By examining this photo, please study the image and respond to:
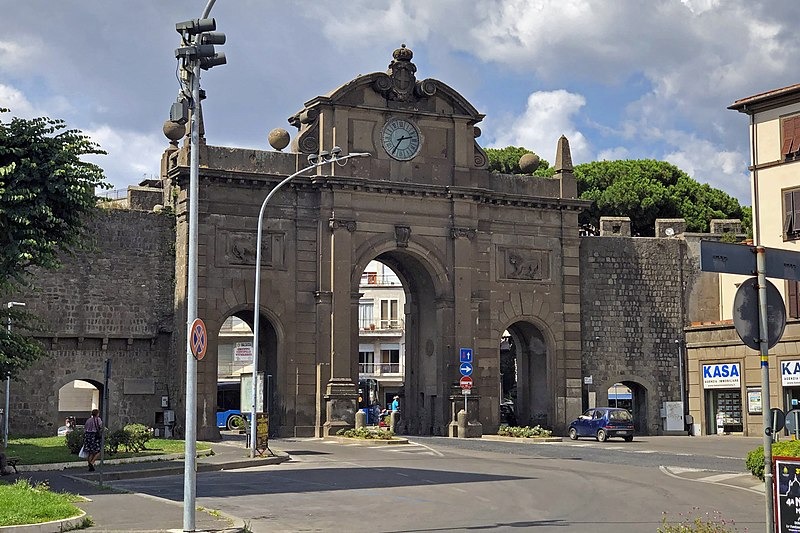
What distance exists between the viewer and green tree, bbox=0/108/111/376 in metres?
24.1

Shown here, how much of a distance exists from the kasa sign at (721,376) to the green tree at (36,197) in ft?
105

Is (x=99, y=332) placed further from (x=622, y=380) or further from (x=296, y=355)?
(x=622, y=380)

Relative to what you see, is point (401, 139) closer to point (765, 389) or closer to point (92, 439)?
point (92, 439)

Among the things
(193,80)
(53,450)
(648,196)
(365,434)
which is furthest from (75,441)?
(648,196)

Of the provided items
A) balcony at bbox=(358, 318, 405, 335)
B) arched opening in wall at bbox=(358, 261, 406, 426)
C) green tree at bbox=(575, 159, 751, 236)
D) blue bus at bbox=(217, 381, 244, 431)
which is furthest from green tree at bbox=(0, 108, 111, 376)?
balcony at bbox=(358, 318, 405, 335)

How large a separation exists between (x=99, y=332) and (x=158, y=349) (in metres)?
2.49

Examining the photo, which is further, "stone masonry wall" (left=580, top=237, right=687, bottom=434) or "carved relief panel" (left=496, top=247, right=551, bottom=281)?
"stone masonry wall" (left=580, top=237, right=687, bottom=434)

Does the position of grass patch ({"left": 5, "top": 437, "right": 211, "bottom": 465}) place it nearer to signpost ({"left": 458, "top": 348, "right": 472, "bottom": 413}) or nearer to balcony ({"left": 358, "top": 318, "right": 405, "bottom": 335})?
signpost ({"left": 458, "top": 348, "right": 472, "bottom": 413})

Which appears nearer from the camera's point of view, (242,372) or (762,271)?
(762,271)

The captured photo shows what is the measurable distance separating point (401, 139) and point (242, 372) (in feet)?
83.7

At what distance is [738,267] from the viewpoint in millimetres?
11375

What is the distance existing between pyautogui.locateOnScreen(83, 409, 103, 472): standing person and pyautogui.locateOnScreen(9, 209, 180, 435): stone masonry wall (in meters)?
15.1

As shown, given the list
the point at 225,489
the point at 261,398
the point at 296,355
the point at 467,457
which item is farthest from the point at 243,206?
the point at 225,489

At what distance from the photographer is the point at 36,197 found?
80.1 ft
